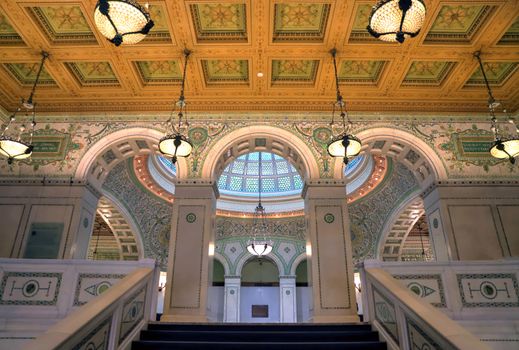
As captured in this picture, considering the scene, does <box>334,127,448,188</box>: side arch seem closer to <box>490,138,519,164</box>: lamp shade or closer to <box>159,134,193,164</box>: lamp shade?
<box>490,138,519,164</box>: lamp shade

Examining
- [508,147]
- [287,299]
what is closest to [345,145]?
[508,147]

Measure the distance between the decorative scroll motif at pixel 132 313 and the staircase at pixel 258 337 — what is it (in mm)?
203

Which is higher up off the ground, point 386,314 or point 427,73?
point 427,73

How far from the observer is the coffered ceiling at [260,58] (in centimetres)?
694

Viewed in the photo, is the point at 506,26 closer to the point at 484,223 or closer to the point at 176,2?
the point at 484,223

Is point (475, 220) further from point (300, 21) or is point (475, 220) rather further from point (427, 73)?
point (300, 21)

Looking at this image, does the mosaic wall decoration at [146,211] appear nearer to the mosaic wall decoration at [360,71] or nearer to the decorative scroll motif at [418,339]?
the mosaic wall decoration at [360,71]

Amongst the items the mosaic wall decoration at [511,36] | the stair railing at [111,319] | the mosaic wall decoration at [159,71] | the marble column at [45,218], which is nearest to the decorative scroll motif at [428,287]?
the stair railing at [111,319]

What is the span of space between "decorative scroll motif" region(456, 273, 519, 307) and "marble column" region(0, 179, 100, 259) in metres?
7.61

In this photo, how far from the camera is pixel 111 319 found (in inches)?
159

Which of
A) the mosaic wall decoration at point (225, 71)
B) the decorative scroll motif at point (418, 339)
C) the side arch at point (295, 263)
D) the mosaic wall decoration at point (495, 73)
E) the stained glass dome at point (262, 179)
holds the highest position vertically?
the stained glass dome at point (262, 179)

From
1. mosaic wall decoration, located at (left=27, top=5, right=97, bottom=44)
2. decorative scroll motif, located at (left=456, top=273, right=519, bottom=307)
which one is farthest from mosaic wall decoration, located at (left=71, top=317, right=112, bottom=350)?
mosaic wall decoration, located at (left=27, top=5, right=97, bottom=44)

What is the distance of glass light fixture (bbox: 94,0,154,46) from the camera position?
4328 mm

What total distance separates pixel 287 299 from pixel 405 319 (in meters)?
12.3
